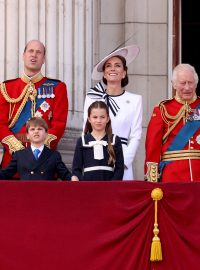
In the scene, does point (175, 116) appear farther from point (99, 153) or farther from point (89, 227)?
point (89, 227)

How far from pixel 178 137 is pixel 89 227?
153 cm

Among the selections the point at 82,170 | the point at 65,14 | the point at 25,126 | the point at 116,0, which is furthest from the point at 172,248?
the point at 116,0

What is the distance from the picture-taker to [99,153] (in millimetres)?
12766

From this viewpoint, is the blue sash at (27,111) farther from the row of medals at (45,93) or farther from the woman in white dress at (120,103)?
the woman in white dress at (120,103)

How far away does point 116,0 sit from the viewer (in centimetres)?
1675

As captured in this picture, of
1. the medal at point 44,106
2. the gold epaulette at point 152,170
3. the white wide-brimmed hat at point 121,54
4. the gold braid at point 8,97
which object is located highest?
the white wide-brimmed hat at point 121,54

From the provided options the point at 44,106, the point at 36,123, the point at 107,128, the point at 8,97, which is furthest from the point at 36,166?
the point at 8,97

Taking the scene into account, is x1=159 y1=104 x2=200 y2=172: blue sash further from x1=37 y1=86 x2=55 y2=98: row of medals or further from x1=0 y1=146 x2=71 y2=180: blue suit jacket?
x1=37 y1=86 x2=55 y2=98: row of medals

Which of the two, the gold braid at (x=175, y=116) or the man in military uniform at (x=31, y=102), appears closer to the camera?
the gold braid at (x=175, y=116)

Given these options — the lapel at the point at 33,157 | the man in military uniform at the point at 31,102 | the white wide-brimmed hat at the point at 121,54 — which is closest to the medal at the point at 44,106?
the man in military uniform at the point at 31,102

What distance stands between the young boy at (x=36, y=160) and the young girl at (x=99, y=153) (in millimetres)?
157

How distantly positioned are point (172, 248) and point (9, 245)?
1.23m

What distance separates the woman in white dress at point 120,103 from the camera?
1343 cm

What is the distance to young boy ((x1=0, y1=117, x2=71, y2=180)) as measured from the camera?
12797 mm
